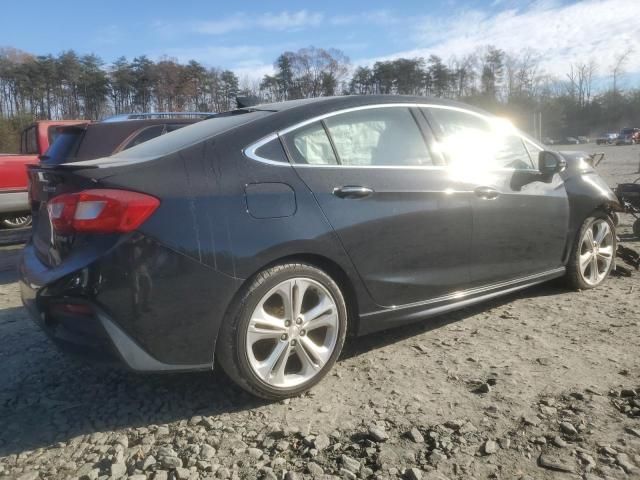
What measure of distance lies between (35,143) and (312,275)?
27.4ft

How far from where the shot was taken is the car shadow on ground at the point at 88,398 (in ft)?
8.37

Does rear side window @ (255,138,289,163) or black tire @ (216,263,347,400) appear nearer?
black tire @ (216,263,347,400)

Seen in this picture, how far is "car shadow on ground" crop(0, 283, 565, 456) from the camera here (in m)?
2.55

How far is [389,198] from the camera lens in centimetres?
305

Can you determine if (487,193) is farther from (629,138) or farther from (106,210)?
(629,138)

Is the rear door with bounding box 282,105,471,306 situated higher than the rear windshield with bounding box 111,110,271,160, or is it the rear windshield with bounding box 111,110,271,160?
the rear windshield with bounding box 111,110,271,160

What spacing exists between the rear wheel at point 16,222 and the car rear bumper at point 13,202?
0.98m

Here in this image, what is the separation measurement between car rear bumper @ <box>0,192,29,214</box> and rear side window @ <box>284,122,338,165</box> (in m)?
7.45

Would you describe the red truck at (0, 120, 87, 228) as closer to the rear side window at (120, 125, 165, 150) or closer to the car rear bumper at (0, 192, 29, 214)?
the car rear bumper at (0, 192, 29, 214)

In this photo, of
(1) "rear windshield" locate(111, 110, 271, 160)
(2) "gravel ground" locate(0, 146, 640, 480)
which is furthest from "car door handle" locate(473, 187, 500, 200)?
(1) "rear windshield" locate(111, 110, 271, 160)

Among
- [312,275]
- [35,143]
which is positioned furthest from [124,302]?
[35,143]

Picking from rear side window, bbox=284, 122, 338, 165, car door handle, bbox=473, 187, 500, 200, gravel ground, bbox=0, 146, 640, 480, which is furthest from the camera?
car door handle, bbox=473, 187, 500, 200

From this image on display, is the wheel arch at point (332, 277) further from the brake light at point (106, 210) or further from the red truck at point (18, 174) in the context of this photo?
the red truck at point (18, 174)

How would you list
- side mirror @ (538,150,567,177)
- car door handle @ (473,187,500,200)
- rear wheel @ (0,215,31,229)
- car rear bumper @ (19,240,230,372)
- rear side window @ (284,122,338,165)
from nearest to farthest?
car rear bumper @ (19,240,230,372), rear side window @ (284,122,338,165), car door handle @ (473,187,500,200), side mirror @ (538,150,567,177), rear wheel @ (0,215,31,229)
